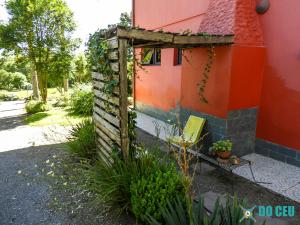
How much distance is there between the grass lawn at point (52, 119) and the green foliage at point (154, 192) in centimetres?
570

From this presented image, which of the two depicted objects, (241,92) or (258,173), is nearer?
(258,173)

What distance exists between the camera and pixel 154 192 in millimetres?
2578

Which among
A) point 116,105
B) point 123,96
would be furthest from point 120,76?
point 116,105

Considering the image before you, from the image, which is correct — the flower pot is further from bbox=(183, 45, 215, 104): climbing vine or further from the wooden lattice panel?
the wooden lattice panel

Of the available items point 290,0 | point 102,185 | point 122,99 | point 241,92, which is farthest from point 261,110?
point 102,185

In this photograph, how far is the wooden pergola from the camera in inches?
122

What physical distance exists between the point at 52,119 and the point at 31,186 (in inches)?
207

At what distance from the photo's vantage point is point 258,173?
4.05 meters

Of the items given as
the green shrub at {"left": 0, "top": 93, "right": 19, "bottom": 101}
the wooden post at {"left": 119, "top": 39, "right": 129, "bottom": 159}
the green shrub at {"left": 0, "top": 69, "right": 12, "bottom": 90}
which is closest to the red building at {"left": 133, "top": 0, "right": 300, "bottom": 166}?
the wooden post at {"left": 119, "top": 39, "right": 129, "bottom": 159}

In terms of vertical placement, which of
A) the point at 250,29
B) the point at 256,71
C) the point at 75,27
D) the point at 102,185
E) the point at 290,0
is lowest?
the point at 102,185

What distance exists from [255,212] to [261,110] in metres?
2.54

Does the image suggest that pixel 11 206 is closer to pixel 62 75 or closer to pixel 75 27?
pixel 62 75

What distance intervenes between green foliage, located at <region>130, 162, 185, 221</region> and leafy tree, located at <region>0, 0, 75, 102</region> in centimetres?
920

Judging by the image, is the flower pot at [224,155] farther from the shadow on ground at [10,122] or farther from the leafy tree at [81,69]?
the leafy tree at [81,69]
